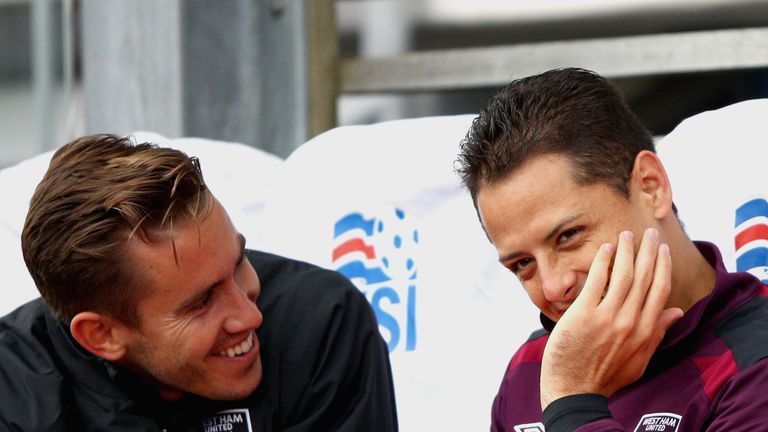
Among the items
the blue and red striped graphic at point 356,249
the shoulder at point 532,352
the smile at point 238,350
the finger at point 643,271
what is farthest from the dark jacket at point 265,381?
the finger at point 643,271

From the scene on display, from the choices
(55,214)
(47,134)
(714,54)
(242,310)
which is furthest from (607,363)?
(47,134)

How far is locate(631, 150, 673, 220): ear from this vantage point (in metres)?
1.99

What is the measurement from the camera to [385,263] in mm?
3096

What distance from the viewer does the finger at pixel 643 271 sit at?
6.32 feet

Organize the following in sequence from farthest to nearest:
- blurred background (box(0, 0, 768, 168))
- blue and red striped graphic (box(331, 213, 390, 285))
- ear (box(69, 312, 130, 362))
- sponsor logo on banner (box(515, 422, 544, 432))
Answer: blurred background (box(0, 0, 768, 168)) → blue and red striped graphic (box(331, 213, 390, 285)) → ear (box(69, 312, 130, 362)) → sponsor logo on banner (box(515, 422, 544, 432))

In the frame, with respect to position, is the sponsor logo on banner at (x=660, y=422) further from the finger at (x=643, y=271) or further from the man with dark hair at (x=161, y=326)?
the man with dark hair at (x=161, y=326)

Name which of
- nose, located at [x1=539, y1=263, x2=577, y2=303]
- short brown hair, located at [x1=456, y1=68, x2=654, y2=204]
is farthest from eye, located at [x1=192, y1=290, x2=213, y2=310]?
nose, located at [x1=539, y1=263, x2=577, y2=303]

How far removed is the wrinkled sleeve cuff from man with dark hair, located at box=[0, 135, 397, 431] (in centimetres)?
61

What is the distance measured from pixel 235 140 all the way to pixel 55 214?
2019 millimetres

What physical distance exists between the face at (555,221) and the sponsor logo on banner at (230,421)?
726mm

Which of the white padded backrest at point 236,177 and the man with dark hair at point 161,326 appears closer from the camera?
the man with dark hair at point 161,326

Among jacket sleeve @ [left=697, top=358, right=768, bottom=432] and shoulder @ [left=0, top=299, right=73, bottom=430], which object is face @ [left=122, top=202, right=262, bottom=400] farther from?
jacket sleeve @ [left=697, top=358, right=768, bottom=432]

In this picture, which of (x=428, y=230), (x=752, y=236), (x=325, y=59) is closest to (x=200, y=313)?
(x=428, y=230)

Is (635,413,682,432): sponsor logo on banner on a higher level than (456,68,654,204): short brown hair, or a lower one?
lower
